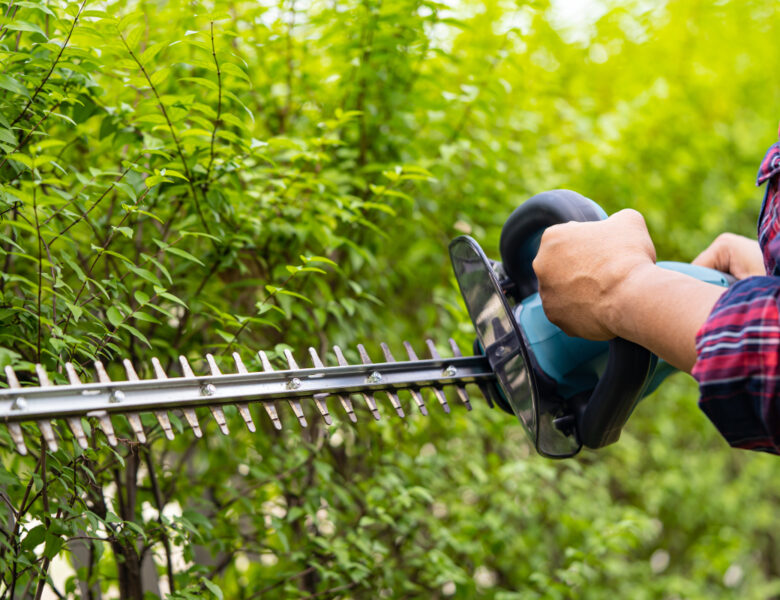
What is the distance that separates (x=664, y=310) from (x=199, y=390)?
61 cm

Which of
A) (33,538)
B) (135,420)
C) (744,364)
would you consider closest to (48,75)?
(135,420)

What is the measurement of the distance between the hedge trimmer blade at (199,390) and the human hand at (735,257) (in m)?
0.52

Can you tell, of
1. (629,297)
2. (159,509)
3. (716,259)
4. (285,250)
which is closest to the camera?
(629,297)

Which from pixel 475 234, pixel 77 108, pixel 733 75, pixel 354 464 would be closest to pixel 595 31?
pixel 733 75

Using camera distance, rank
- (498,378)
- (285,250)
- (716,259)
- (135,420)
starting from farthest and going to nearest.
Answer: (285,250) → (716,259) → (498,378) → (135,420)

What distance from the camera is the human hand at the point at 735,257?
3.99ft

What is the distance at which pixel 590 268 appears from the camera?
87 cm

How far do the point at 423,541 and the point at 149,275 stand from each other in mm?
1493

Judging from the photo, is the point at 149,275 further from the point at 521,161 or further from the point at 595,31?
the point at 595,31

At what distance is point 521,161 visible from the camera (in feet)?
8.73

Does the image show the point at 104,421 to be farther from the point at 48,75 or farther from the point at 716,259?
the point at 716,259

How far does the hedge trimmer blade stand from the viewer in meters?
0.82

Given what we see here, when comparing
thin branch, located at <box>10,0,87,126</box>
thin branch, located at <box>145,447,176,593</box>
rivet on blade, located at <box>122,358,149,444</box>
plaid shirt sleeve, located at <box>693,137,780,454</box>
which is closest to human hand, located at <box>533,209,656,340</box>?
plaid shirt sleeve, located at <box>693,137,780,454</box>

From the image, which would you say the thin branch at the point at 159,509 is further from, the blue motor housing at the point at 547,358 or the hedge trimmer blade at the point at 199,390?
the blue motor housing at the point at 547,358
